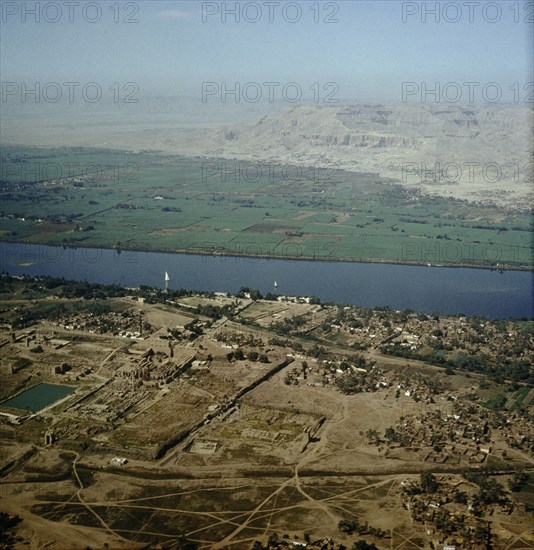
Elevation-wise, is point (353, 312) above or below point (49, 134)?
below

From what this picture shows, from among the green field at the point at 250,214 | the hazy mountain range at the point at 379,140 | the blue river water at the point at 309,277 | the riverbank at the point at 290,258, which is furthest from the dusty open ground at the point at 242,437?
the hazy mountain range at the point at 379,140

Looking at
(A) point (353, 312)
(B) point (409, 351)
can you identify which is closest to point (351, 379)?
(B) point (409, 351)

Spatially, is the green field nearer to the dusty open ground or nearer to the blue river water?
the blue river water

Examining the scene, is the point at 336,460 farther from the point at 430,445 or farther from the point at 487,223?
the point at 487,223

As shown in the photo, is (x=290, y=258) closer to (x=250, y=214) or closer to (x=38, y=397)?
(x=250, y=214)

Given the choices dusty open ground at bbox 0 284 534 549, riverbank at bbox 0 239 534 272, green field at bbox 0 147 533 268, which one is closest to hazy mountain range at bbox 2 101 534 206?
green field at bbox 0 147 533 268

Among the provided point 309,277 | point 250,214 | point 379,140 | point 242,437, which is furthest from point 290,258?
point 379,140
